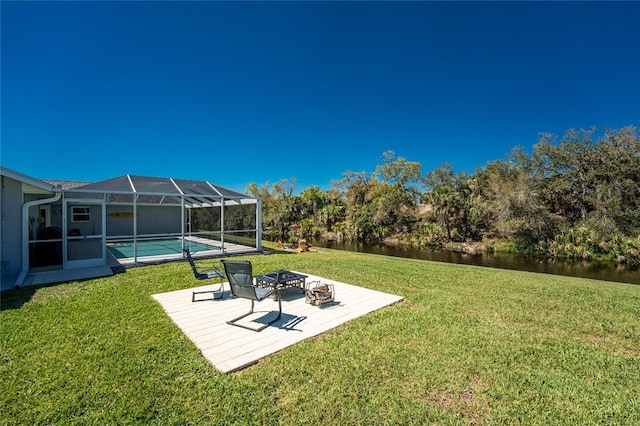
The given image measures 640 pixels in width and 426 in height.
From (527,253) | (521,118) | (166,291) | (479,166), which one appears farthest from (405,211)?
(166,291)

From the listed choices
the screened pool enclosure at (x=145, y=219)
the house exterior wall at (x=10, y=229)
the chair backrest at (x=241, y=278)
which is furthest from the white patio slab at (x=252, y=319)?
the house exterior wall at (x=10, y=229)

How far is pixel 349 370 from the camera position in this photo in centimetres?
293

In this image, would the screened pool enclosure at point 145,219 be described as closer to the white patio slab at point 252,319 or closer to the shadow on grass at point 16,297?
the shadow on grass at point 16,297

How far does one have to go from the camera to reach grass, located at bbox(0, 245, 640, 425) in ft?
7.59

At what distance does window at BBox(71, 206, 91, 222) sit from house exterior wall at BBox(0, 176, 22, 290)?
9.14 m

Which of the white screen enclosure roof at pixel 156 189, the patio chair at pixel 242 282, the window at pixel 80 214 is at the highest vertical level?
the white screen enclosure roof at pixel 156 189

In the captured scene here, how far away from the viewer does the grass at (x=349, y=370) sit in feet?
7.59

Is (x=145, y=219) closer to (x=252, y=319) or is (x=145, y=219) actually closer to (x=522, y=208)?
(x=252, y=319)

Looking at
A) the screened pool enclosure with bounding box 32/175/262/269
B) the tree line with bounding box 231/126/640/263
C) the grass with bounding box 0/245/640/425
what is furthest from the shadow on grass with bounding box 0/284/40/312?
the tree line with bounding box 231/126/640/263

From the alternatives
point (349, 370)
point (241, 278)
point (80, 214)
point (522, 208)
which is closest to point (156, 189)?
point (241, 278)

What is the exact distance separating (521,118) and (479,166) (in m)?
5.10

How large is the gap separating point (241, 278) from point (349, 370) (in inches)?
77.8

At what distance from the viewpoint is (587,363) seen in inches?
123

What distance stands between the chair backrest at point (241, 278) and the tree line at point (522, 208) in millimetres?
16871
